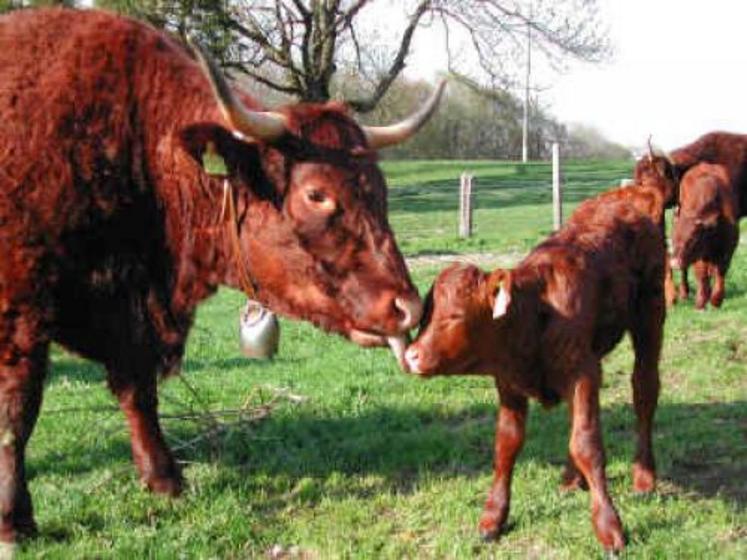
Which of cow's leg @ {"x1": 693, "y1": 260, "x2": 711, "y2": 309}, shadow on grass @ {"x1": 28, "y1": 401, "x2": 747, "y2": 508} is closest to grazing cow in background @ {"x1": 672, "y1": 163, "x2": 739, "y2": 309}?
cow's leg @ {"x1": 693, "y1": 260, "x2": 711, "y2": 309}

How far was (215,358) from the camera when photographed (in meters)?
9.58

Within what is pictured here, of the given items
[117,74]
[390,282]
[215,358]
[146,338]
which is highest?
[117,74]

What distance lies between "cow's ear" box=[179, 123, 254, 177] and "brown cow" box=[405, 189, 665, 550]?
3.59ft

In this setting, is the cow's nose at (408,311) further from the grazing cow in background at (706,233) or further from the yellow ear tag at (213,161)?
the grazing cow in background at (706,233)

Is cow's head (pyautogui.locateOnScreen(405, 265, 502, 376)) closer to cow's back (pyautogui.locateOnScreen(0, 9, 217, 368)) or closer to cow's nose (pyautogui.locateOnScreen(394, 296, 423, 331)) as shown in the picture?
cow's nose (pyautogui.locateOnScreen(394, 296, 423, 331))

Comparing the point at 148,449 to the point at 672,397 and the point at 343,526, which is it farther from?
the point at 672,397

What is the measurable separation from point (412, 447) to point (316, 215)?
2098mm

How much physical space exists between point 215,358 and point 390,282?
587 centimetres

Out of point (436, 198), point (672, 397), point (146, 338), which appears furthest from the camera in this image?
point (436, 198)

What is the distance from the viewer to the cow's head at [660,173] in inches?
449

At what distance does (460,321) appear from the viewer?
3.88 m

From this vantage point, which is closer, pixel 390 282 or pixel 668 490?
pixel 390 282

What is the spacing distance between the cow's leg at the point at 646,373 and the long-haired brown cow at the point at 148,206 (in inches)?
60.4

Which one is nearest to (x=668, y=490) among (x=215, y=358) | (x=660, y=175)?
(x=215, y=358)
